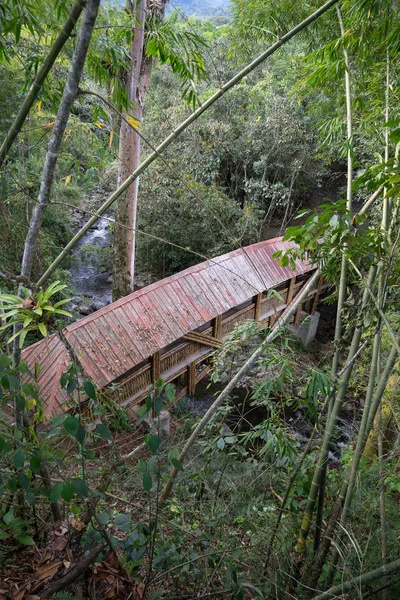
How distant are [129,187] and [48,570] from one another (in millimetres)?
6314

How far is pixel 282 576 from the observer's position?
1.98 m

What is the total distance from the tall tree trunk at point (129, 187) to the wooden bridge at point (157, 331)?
1534 mm

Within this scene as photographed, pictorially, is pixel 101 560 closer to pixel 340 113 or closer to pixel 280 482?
pixel 280 482

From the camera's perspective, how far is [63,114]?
55.4 inches

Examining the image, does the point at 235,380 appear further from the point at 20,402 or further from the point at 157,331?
the point at 157,331

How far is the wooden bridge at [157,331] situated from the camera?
4.32 metres

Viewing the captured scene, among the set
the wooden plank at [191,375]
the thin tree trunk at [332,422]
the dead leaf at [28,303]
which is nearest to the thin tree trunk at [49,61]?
the dead leaf at [28,303]

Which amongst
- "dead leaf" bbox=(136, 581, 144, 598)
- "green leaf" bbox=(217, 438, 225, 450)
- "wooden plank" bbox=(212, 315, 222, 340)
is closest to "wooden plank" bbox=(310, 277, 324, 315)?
"wooden plank" bbox=(212, 315, 222, 340)

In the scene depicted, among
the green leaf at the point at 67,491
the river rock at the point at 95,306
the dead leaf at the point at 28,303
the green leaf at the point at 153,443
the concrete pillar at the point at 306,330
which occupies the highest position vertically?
the dead leaf at the point at 28,303

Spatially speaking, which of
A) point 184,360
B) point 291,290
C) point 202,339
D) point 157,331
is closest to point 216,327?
point 202,339

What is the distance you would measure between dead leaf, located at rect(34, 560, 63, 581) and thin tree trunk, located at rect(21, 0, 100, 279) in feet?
4.29

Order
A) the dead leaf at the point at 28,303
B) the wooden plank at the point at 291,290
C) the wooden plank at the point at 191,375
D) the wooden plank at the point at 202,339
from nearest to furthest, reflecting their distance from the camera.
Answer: the dead leaf at the point at 28,303, the wooden plank at the point at 202,339, the wooden plank at the point at 191,375, the wooden plank at the point at 291,290

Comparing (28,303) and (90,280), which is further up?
(90,280)

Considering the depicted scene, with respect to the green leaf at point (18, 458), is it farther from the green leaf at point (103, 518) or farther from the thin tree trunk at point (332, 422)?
the thin tree trunk at point (332, 422)
